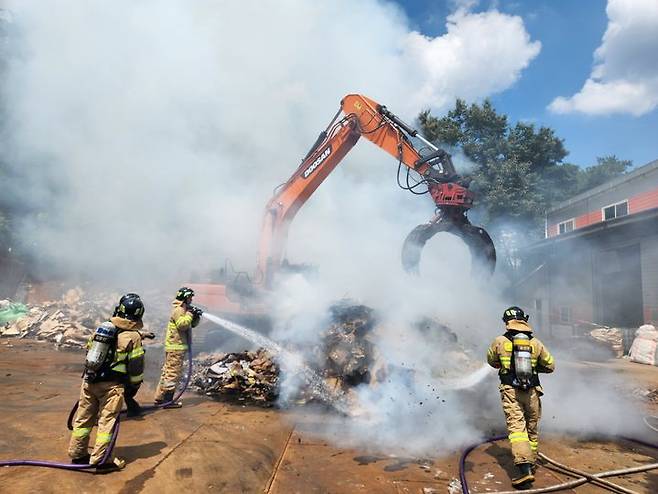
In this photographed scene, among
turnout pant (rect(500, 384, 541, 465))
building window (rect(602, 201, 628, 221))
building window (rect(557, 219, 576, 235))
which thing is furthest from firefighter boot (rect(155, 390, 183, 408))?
building window (rect(557, 219, 576, 235))

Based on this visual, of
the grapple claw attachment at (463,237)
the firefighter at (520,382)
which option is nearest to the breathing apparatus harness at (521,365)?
the firefighter at (520,382)

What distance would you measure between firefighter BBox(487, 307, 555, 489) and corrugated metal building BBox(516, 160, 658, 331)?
34.0 feet

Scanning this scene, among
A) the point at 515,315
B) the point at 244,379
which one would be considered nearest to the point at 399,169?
the point at 515,315

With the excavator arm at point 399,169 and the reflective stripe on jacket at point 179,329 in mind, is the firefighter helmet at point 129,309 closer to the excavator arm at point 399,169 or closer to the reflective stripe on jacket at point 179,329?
the reflective stripe on jacket at point 179,329

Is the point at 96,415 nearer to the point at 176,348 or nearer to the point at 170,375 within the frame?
the point at 170,375

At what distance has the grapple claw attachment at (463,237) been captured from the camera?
651cm

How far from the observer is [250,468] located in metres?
3.81

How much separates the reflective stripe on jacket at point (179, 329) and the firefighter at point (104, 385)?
2.06m

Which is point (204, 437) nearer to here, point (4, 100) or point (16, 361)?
point (16, 361)

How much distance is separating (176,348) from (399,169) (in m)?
4.83

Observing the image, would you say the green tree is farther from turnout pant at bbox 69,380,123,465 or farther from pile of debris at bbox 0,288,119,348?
turnout pant at bbox 69,380,123,465

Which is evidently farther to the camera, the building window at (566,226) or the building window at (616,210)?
the building window at (566,226)

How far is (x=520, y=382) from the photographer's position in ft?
13.1

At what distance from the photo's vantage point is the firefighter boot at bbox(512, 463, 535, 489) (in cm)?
360
